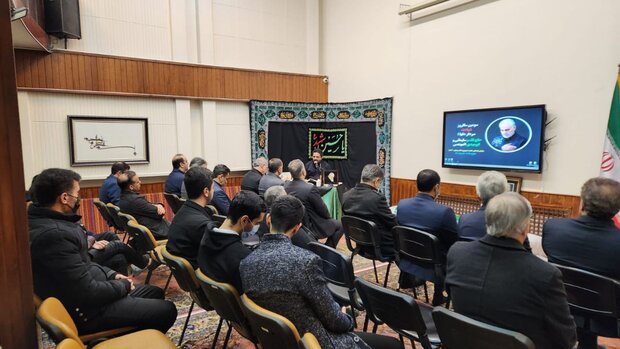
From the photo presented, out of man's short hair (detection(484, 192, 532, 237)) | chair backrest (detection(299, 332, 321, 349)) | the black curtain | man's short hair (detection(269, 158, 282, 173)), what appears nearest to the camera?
chair backrest (detection(299, 332, 321, 349))

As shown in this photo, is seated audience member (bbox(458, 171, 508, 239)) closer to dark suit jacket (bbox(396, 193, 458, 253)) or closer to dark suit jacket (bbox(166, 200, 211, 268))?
dark suit jacket (bbox(396, 193, 458, 253))

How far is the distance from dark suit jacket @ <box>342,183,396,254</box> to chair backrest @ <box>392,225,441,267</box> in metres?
0.32

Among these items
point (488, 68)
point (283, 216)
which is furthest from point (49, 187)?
point (488, 68)

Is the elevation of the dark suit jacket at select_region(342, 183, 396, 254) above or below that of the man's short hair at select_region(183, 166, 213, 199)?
below

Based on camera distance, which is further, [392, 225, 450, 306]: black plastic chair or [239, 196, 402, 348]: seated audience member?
[392, 225, 450, 306]: black plastic chair

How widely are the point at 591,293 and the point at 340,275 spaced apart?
1.36 metres

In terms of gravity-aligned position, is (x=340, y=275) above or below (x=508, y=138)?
below

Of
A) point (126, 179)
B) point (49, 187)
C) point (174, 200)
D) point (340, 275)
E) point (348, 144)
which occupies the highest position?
point (348, 144)

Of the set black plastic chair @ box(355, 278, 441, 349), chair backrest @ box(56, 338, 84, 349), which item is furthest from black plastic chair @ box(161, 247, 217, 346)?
black plastic chair @ box(355, 278, 441, 349)

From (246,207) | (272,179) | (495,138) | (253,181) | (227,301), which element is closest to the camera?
(227,301)

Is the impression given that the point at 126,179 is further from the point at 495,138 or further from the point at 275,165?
the point at 495,138

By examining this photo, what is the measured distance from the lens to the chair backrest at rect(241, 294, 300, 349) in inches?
54.7

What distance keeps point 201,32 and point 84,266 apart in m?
6.16

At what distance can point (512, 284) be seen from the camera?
54.4 inches
